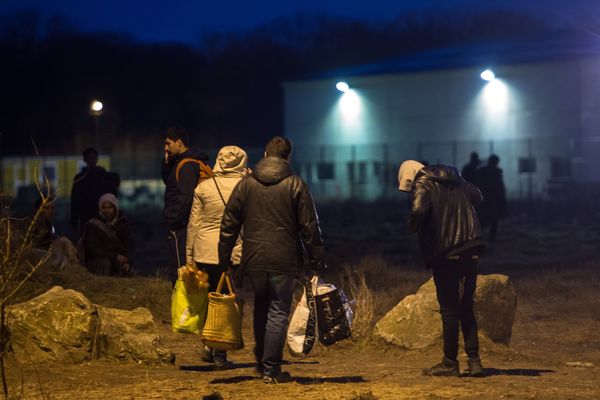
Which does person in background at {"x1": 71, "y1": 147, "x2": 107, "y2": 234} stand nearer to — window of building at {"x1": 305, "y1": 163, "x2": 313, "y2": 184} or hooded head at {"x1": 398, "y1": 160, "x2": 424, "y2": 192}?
hooded head at {"x1": 398, "y1": 160, "x2": 424, "y2": 192}

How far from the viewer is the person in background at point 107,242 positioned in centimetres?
1268

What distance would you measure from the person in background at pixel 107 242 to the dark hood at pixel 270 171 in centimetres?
518

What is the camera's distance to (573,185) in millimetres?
36594

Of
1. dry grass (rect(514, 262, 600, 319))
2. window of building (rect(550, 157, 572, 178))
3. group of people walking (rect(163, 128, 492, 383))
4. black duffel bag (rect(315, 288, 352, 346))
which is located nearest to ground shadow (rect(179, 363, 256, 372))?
group of people walking (rect(163, 128, 492, 383))

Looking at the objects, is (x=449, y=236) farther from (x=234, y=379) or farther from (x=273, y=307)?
(x=234, y=379)

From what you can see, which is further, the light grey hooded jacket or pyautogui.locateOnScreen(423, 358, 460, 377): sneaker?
the light grey hooded jacket

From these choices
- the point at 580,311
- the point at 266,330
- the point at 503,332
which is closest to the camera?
the point at 266,330

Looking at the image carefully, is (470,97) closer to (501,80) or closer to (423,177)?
(501,80)

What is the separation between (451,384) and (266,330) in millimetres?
1317

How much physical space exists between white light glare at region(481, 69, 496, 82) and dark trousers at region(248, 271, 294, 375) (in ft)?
107

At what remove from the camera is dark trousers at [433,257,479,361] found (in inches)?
320

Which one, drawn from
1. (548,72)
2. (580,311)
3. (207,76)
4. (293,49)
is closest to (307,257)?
(580,311)

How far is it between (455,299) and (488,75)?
3232 cm

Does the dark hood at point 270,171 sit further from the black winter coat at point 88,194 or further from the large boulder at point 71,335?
the black winter coat at point 88,194
